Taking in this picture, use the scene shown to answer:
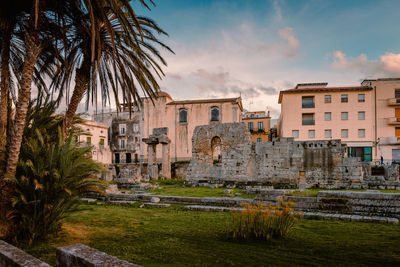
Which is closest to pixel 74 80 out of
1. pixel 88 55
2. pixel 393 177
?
pixel 88 55

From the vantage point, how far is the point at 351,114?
117ft

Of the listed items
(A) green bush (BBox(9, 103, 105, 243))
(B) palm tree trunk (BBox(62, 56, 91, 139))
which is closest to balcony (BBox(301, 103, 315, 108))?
(B) palm tree trunk (BBox(62, 56, 91, 139))

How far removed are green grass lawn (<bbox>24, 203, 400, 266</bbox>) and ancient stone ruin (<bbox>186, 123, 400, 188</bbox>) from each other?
10.4m

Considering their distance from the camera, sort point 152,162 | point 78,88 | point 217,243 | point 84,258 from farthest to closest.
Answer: point 152,162 → point 78,88 → point 217,243 → point 84,258

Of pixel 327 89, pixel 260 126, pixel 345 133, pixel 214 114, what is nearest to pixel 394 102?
pixel 345 133

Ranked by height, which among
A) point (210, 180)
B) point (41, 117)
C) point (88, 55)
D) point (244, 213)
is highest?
point (88, 55)

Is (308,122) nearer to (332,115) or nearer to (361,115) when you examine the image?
(332,115)

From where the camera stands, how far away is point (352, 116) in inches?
1400

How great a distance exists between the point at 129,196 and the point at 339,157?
38.8 ft

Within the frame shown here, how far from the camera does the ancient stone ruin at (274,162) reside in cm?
1639

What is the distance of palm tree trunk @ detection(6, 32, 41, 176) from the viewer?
504 centimetres

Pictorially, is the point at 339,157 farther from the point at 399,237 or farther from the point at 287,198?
the point at 399,237

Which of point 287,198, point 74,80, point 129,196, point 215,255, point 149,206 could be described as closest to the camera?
point 215,255

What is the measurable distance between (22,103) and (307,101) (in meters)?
36.2
